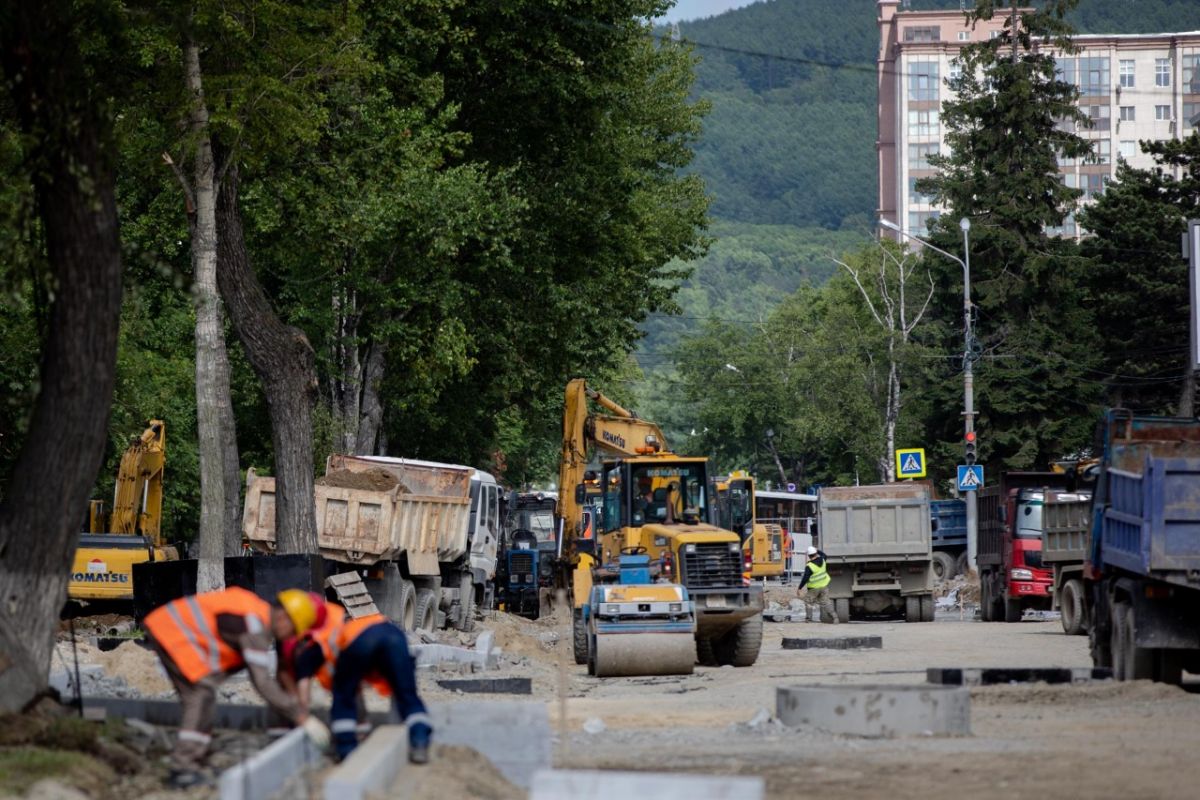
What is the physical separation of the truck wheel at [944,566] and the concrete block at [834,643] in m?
21.4

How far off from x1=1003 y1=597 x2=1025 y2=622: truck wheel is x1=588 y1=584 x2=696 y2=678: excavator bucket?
14918 mm

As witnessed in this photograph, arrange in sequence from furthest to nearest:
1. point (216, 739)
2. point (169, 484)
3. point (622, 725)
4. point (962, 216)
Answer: point (962, 216) → point (169, 484) → point (622, 725) → point (216, 739)

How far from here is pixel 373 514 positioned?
1038 inches

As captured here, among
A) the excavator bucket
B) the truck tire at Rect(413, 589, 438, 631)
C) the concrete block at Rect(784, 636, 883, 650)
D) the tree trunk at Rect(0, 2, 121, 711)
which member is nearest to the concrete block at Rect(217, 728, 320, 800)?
the tree trunk at Rect(0, 2, 121, 711)

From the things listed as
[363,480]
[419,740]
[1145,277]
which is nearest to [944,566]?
[1145,277]

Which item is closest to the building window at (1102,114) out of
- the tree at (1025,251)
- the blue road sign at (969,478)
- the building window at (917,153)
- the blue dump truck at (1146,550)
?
the building window at (917,153)

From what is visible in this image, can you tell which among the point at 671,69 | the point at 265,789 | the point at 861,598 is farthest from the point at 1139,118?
the point at 265,789

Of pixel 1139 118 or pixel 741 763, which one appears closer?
pixel 741 763

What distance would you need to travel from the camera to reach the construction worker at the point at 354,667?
35.8ft

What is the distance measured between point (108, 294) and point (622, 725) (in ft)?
18.9

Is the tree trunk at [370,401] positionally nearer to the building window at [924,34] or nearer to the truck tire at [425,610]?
the truck tire at [425,610]

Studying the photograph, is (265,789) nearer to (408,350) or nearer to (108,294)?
(108,294)

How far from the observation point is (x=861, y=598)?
3741 cm

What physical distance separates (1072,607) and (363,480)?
37.4 ft
